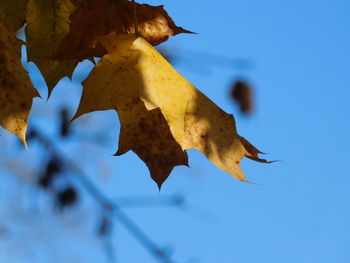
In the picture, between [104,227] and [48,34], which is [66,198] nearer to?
[104,227]

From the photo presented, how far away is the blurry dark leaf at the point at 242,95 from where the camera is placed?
4.56 m

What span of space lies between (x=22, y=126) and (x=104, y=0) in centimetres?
47

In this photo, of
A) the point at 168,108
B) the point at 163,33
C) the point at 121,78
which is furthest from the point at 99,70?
the point at 163,33

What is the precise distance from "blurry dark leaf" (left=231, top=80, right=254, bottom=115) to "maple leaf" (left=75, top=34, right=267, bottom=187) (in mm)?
3194

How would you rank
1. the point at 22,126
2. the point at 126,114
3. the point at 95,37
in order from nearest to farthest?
the point at 22,126 → the point at 126,114 → the point at 95,37

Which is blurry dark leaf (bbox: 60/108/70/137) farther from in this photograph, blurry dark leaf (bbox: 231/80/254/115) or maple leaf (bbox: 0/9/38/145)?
maple leaf (bbox: 0/9/38/145)

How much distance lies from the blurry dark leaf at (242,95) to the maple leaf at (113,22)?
2.99 metres

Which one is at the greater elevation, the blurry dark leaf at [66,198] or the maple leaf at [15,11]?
the maple leaf at [15,11]

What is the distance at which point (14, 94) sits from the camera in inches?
48.8

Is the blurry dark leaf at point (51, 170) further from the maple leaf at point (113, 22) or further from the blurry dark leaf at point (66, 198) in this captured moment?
the maple leaf at point (113, 22)

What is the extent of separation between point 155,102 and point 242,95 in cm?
339

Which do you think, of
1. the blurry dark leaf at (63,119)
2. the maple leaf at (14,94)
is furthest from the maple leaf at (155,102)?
the blurry dark leaf at (63,119)

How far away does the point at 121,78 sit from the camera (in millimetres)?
1296

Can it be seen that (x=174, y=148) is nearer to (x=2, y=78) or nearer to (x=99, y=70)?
(x=99, y=70)
